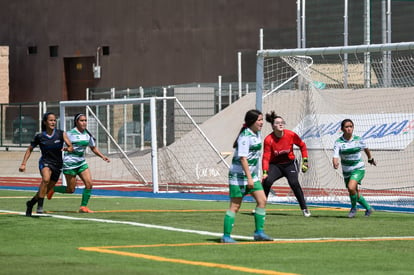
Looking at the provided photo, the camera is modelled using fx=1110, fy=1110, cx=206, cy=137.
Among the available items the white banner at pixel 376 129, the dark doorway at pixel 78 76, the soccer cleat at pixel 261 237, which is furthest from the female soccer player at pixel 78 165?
Answer: the dark doorway at pixel 78 76

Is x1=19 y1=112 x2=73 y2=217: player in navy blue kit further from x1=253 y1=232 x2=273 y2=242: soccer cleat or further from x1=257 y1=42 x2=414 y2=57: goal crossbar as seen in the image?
x1=257 y1=42 x2=414 y2=57: goal crossbar

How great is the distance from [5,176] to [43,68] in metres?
20.0

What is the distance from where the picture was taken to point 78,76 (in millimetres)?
59188

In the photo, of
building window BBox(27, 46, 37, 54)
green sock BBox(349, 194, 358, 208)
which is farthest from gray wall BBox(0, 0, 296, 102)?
green sock BBox(349, 194, 358, 208)

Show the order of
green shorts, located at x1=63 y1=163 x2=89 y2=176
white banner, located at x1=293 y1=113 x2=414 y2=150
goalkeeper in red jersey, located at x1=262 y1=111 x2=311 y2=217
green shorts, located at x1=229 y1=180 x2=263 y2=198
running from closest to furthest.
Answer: green shorts, located at x1=229 y1=180 x2=263 y2=198 → goalkeeper in red jersey, located at x1=262 y1=111 x2=311 y2=217 → green shorts, located at x1=63 y1=163 x2=89 y2=176 → white banner, located at x1=293 y1=113 x2=414 y2=150

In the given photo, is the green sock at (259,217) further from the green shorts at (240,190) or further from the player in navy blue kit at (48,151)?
the player in navy blue kit at (48,151)

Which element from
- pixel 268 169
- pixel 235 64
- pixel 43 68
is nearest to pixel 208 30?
pixel 235 64

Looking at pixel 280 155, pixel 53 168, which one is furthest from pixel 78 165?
pixel 280 155

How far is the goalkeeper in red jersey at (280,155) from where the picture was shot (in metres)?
20.2

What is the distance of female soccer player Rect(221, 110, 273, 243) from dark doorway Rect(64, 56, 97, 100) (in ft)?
145

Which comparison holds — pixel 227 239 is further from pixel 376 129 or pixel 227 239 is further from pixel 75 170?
pixel 376 129

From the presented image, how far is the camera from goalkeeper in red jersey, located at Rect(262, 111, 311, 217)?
20.2m

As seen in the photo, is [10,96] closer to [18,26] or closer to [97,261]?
[18,26]

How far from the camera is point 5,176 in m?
41.1
